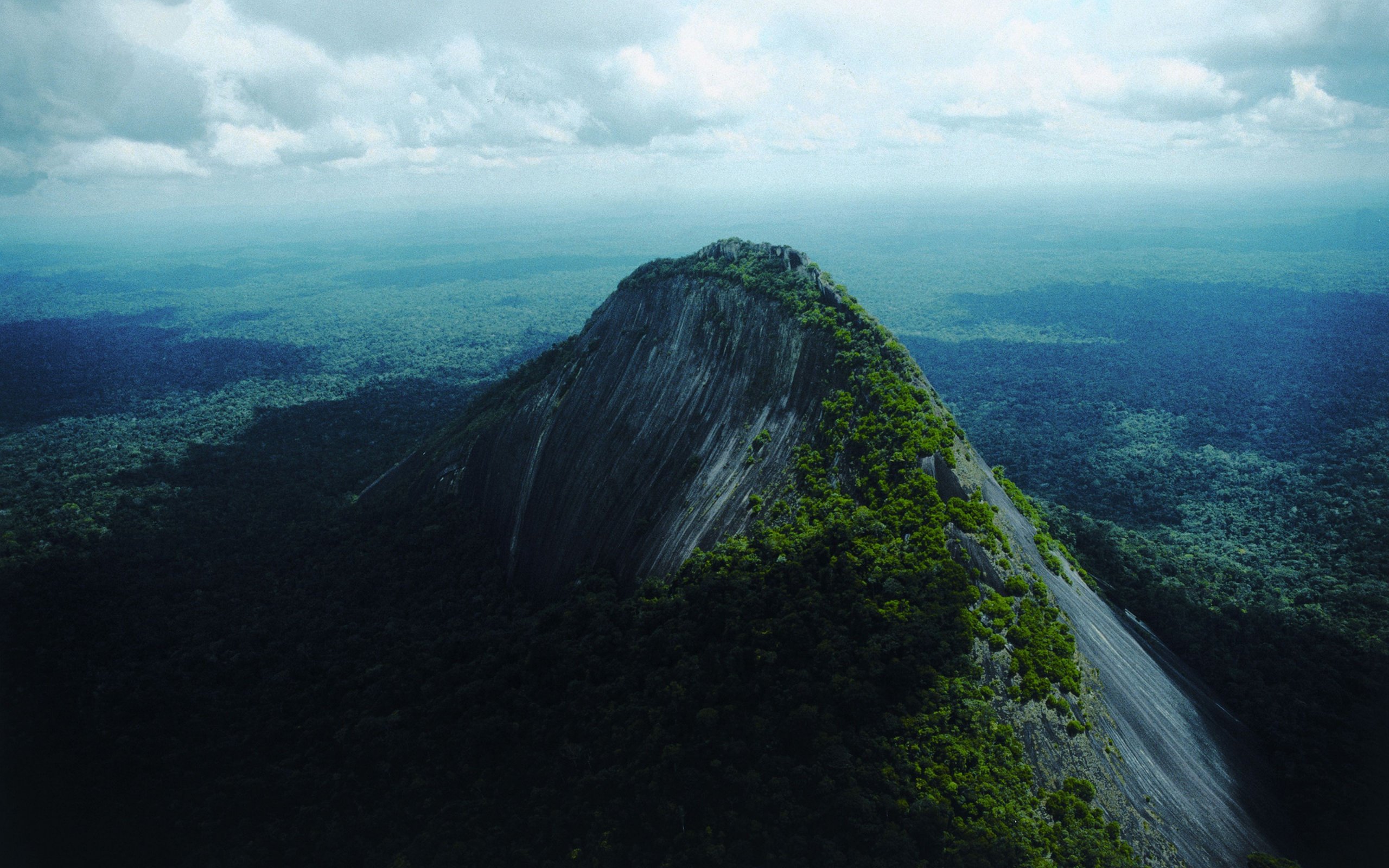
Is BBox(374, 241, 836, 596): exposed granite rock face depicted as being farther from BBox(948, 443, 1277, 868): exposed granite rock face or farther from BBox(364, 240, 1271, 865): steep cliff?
BBox(948, 443, 1277, 868): exposed granite rock face

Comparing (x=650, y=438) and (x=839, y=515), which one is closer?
(x=839, y=515)

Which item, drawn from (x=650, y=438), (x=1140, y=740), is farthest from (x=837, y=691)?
(x=650, y=438)

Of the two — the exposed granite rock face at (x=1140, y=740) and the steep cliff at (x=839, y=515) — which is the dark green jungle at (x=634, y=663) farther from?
the exposed granite rock face at (x=1140, y=740)

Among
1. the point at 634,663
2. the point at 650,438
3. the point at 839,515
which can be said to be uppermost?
the point at 650,438

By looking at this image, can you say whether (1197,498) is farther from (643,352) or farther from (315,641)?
(315,641)

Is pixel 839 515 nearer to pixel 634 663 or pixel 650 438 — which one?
pixel 634 663

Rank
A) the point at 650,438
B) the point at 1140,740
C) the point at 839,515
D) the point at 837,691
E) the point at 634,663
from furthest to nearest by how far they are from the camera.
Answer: the point at 650,438 < the point at 839,515 < the point at 634,663 < the point at 1140,740 < the point at 837,691

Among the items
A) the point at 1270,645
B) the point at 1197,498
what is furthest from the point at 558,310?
the point at 1270,645
